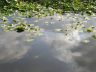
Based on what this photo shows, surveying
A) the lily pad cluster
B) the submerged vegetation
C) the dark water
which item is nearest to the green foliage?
the submerged vegetation

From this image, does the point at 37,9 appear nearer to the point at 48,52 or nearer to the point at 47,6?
the point at 47,6

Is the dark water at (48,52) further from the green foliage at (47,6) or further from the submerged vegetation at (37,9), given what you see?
the green foliage at (47,6)

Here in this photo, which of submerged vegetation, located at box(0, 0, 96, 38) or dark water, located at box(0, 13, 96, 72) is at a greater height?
submerged vegetation, located at box(0, 0, 96, 38)

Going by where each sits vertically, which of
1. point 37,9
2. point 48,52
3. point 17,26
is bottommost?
point 48,52

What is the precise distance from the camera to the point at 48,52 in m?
9.18

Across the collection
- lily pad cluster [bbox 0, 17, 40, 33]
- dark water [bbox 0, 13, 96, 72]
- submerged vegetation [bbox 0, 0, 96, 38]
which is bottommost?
dark water [bbox 0, 13, 96, 72]

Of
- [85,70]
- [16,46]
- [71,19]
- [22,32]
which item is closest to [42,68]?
[85,70]

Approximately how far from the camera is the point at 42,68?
8.09 m

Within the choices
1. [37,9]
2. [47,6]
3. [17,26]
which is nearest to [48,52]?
[17,26]

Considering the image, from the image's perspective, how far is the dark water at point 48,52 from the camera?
813 cm

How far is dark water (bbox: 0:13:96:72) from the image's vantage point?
26.7ft

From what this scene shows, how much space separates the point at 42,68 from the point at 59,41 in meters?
2.37

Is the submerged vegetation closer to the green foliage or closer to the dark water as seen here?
the green foliage

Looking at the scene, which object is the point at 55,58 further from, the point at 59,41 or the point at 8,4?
the point at 8,4
